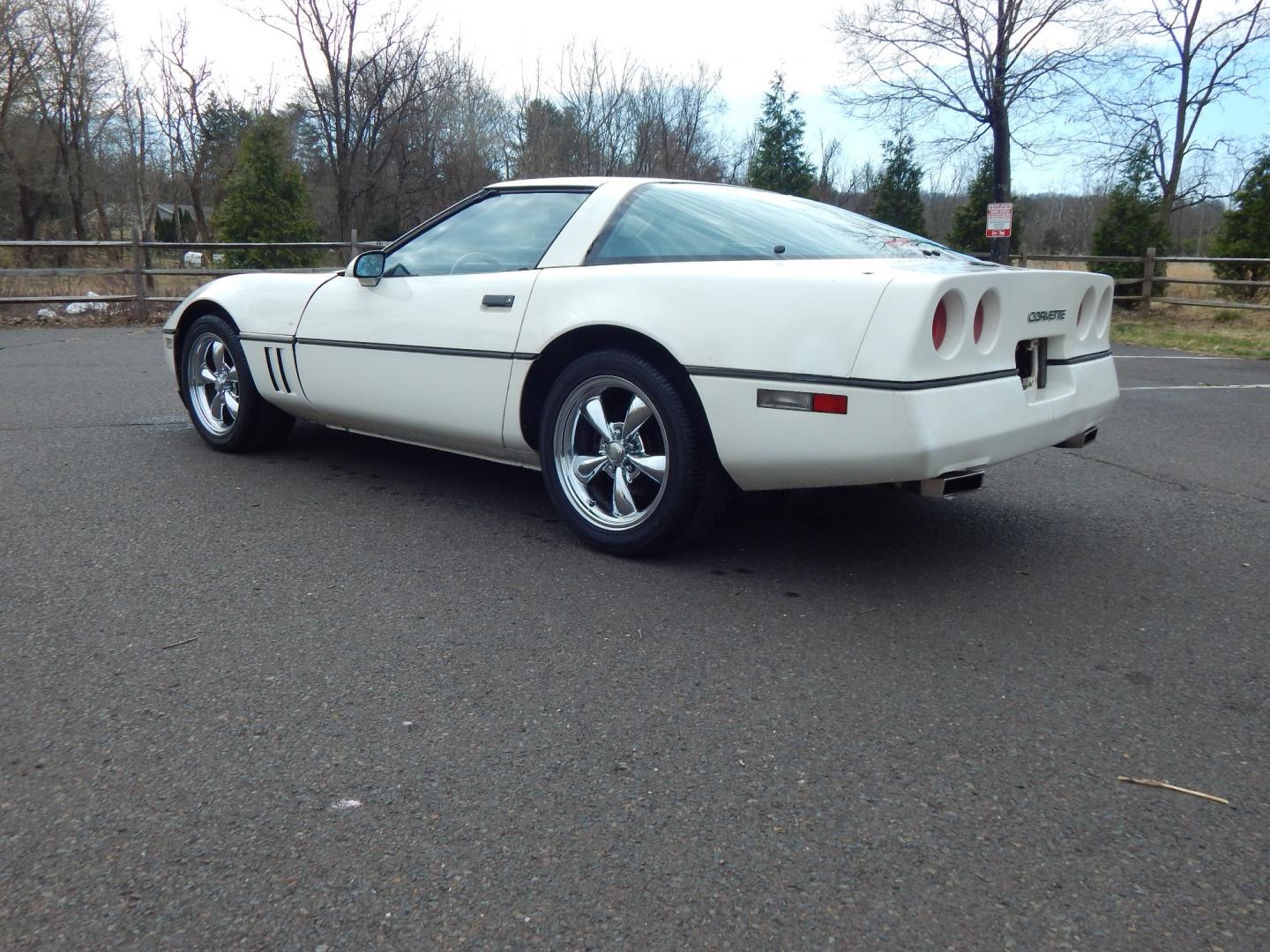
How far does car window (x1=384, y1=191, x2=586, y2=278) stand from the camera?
399 cm

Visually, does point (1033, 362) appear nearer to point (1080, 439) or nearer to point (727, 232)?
point (1080, 439)

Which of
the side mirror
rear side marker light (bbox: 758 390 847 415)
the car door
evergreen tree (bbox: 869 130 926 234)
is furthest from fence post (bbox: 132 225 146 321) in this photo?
evergreen tree (bbox: 869 130 926 234)

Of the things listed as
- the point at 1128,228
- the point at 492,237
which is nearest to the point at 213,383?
the point at 492,237

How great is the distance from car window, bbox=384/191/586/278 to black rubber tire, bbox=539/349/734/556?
0.58 m

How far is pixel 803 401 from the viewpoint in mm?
3096

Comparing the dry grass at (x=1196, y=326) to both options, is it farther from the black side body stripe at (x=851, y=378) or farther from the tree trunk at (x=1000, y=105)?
the black side body stripe at (x=851, y=378)

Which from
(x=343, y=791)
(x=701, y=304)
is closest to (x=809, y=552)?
(x=701, y=304)

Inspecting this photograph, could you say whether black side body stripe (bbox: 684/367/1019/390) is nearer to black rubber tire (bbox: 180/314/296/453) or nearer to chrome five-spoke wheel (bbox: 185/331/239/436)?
black rubber tire (bbox: 180/314/296/453)

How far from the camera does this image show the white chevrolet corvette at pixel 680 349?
119 inches

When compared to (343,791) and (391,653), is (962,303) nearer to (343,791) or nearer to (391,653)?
(391,653)

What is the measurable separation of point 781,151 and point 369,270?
39.9 metres

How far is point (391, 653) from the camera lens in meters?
2.78

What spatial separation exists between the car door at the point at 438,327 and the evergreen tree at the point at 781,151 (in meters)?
38.9

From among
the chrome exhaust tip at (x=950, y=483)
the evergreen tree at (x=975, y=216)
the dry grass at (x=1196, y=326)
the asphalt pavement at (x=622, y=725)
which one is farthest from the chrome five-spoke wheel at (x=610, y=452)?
the evergreen tree at (x=975, y=216)
